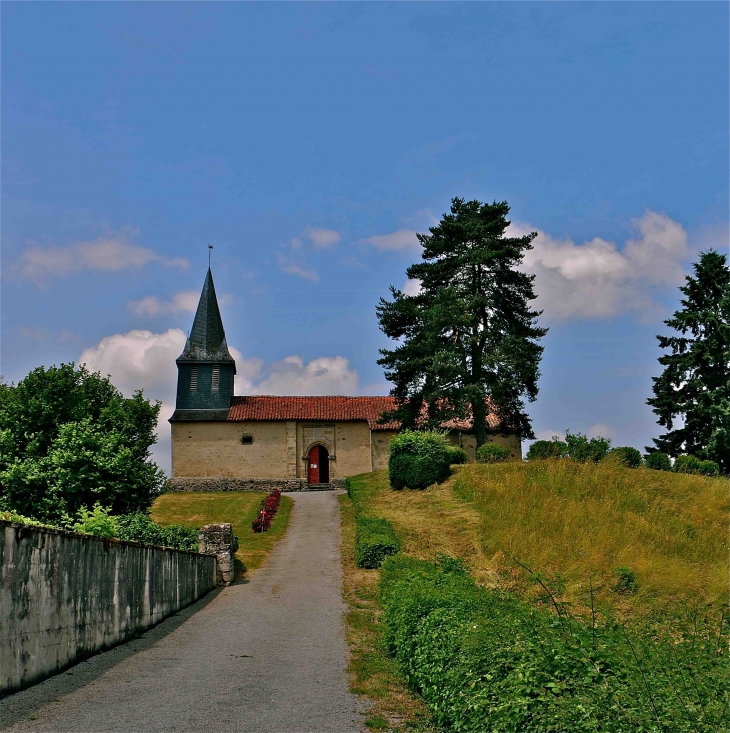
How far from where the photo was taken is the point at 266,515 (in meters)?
29.0

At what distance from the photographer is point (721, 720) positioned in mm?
4309

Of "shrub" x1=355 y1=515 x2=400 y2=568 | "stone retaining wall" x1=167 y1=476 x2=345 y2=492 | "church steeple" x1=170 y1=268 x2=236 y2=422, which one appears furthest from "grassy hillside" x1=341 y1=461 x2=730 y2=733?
"church steeple" x1=170 y1=268 x2=236 y2=422

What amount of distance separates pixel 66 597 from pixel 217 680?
226 cm

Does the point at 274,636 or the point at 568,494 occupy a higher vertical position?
the point at 568,494

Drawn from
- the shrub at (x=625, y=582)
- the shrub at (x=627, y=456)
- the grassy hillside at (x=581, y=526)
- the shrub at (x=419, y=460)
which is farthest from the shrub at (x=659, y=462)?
the shrub at (x=625, y=582)

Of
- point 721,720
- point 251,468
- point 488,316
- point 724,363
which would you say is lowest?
point 721,720

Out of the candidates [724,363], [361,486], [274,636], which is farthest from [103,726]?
[724,363]

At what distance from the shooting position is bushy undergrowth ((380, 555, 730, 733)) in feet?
14.3

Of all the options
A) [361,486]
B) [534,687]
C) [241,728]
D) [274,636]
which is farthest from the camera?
[361,486]

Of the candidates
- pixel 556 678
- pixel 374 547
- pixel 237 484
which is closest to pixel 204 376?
pixel 237 484

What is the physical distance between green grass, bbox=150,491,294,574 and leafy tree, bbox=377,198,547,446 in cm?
878

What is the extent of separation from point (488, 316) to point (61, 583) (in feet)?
95.5

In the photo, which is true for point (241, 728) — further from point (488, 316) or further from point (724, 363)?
point (724, 363)

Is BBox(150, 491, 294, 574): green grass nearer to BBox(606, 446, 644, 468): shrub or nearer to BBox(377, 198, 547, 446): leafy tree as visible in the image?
BBox(377, 198, 547, 446): leafy tree
